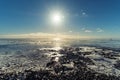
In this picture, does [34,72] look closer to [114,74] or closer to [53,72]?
[53,72]

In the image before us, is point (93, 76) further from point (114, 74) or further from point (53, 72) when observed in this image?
point (53, 72)

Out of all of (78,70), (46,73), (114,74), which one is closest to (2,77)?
(46,73)

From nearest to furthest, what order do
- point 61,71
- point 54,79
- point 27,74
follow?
point 54,79
point 27,74
point 61,71

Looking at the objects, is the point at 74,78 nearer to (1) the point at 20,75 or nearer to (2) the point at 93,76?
(2) the point at 93,76

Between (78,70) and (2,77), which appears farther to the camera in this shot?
(78,70)

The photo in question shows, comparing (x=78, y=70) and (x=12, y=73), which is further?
(x=78, y=70)

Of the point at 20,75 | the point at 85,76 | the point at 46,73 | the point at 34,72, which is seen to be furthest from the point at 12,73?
the point at 85,76

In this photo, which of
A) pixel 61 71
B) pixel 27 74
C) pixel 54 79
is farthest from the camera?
pixel 61 71

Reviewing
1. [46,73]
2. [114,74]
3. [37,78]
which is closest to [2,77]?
[37,78]
